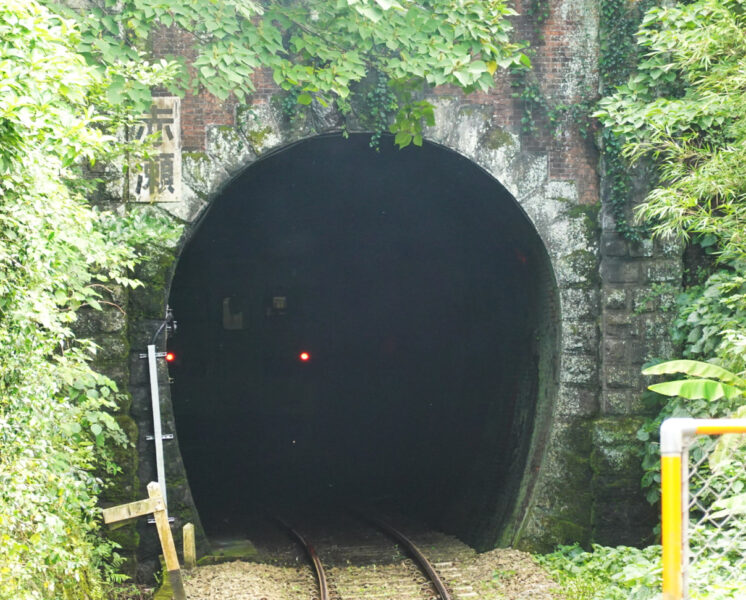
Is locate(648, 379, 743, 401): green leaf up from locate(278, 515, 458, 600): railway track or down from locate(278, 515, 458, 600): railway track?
up

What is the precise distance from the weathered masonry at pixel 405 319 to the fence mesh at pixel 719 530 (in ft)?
5.83

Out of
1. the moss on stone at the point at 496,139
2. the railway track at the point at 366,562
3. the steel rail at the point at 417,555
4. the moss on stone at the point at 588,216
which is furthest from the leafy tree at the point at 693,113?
the railway track at the point at 366,562

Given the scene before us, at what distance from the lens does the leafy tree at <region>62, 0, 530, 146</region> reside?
766 centimetres

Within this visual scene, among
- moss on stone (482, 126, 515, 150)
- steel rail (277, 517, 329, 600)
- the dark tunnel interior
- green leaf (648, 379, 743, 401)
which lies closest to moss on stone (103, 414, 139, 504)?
steel rail (277, 517, 329, 600)

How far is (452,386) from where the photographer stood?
14.8 metres

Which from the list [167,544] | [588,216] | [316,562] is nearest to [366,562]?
[316,562]

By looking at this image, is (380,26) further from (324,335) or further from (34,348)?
(324,335)

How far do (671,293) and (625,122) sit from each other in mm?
1941

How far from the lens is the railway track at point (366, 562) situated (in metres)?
8.67

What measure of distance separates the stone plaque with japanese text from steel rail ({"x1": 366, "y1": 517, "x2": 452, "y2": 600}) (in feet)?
15.7

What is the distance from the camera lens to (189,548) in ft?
28.5

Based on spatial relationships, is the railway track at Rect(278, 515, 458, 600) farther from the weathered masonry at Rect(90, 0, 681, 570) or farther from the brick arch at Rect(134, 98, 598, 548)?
the brick arch at Rect(134, 98, 598, 548)

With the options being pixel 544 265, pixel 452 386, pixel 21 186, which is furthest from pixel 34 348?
pixel 452 386

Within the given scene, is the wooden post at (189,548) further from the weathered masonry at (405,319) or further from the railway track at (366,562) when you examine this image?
the railway track at (366,562)
